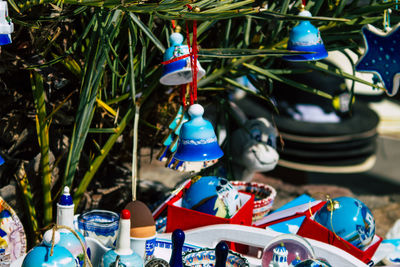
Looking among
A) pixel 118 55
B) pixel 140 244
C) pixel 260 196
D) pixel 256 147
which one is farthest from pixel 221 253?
pixel 256 147

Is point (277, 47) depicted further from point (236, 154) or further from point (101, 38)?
point (101, 38)

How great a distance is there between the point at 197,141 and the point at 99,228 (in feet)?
0.99

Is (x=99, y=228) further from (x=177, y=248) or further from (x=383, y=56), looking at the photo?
(x=383, y=56)

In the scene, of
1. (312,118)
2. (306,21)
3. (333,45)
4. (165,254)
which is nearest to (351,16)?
(333,45)

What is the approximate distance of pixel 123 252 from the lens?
41.8 inches

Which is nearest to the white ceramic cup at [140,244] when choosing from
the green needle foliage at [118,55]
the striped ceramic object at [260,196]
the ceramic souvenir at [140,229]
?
A: the ceramic souvenir at [140,229]

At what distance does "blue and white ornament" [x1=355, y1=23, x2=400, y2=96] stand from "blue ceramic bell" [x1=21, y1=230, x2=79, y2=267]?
1.00 meters

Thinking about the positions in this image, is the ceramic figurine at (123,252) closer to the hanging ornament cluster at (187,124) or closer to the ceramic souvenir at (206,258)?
the ceramic souvenir at (206,258)

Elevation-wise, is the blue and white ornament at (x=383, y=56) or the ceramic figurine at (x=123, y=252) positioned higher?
the blue and white ornament at (x=383, y=56)

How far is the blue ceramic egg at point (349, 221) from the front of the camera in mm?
1473

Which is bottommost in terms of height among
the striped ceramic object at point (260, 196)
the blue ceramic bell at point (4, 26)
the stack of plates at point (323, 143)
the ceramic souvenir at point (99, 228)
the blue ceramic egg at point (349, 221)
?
the stack of plates at point (323, 143)

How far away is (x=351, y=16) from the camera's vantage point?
172 cm

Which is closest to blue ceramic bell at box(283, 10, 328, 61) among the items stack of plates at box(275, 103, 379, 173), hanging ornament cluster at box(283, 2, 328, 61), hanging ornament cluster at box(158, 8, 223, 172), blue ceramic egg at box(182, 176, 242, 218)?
hanging ornament cluster at box(283, 2, 328, 61)

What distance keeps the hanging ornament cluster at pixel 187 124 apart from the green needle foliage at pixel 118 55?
68 mm
